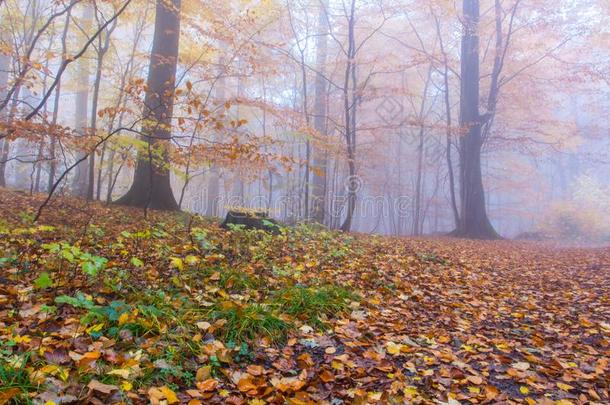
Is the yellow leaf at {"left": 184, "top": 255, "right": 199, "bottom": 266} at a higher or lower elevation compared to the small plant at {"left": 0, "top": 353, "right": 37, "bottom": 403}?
higher

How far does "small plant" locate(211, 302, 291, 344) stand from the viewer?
2.72m

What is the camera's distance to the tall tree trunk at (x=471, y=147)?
1245 centimetres

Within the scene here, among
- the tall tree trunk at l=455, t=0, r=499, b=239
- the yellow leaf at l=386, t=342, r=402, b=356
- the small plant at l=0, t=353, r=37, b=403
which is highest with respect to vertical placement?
the tall tree trunk at l=455, t=0, r=499, b=239

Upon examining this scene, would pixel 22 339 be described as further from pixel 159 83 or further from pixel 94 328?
pixel 159 83

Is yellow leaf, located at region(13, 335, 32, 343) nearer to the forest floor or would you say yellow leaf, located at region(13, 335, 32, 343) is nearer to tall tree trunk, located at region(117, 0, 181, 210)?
the forest floor

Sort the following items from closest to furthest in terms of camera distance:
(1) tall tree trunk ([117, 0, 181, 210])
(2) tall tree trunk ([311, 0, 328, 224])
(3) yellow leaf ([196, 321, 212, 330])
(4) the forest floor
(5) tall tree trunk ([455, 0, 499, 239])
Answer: (4) the forest floor, (3) yellow leaf ([196, 321, 212, 330]), (1) tall tree trunk ([117, 0, 181, 210]), (5) tall tree trunk ([455, 0, 499, 239]), (2) tall tree trunk ([311, 0, 328, 224])

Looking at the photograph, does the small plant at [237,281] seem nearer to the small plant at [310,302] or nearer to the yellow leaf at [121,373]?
the small plant at [310,302]

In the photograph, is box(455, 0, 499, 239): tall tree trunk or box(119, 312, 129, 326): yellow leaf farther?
box(455, 0, 499, 239): tall tree trunk

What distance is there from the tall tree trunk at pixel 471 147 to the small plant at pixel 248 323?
10.7 meters

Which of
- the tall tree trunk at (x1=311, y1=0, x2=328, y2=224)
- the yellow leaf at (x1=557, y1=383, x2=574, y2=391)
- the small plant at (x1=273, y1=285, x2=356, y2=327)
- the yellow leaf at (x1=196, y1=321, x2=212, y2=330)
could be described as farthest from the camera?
the tall tree trunk at (x1=311, y1=0, x2=328, y2=224)

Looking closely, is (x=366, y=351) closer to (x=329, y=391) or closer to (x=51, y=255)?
(x=329, y=391)

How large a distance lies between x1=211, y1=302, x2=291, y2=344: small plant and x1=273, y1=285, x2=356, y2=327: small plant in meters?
0.27

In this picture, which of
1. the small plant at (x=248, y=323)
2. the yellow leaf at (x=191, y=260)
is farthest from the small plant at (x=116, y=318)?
the yellow leaf at (x=191, y=260)

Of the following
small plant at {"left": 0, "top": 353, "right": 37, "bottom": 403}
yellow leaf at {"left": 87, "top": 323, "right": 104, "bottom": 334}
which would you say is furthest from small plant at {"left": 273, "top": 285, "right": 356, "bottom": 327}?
small plant at {"left": 0, "top": 353, "right": 37, "bottom": 403}
